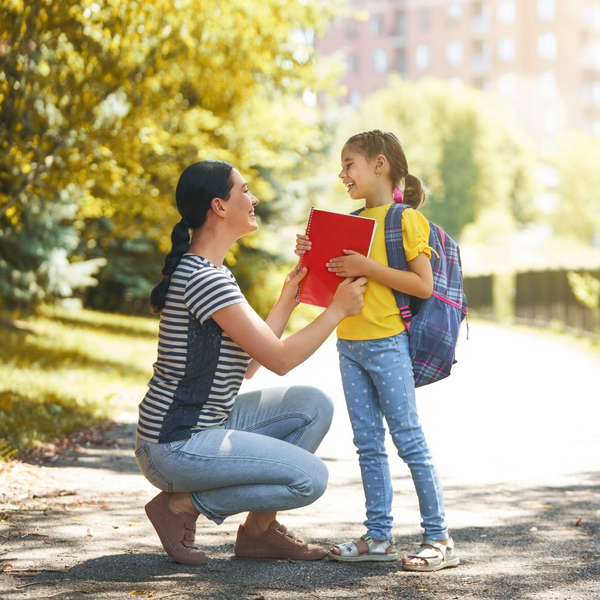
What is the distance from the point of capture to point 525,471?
20.6 feet

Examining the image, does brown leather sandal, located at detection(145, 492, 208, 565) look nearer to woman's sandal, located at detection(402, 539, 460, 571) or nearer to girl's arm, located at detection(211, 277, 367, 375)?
girl's arm, located at detection(211, 277, 367, 375)

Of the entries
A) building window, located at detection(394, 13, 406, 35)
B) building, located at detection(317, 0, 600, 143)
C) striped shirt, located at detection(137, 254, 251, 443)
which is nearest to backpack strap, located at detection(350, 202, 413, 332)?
striped shirt, located at detection(137, 254, 251, 443)

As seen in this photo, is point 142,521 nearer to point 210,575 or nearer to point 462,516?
point 210,575

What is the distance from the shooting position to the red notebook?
379 centimetres

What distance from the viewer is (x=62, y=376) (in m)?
9.96

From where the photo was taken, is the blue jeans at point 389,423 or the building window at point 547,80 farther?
the building window at point 547,80

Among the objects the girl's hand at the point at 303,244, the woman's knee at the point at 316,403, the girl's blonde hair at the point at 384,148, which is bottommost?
the woman's knee at the point at 316,403

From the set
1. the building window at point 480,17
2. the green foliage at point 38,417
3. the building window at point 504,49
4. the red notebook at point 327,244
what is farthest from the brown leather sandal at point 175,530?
the building window at point 480,17

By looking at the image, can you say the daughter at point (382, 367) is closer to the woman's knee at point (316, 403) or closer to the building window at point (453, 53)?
the woman's knee at point (316, 403)

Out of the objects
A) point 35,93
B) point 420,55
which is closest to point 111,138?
point 35,93

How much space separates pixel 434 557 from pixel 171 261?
1522 millimetres

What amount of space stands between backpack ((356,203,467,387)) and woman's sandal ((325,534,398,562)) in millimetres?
673

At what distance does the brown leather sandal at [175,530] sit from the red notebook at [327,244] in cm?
96

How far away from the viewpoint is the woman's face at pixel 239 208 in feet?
12.5
